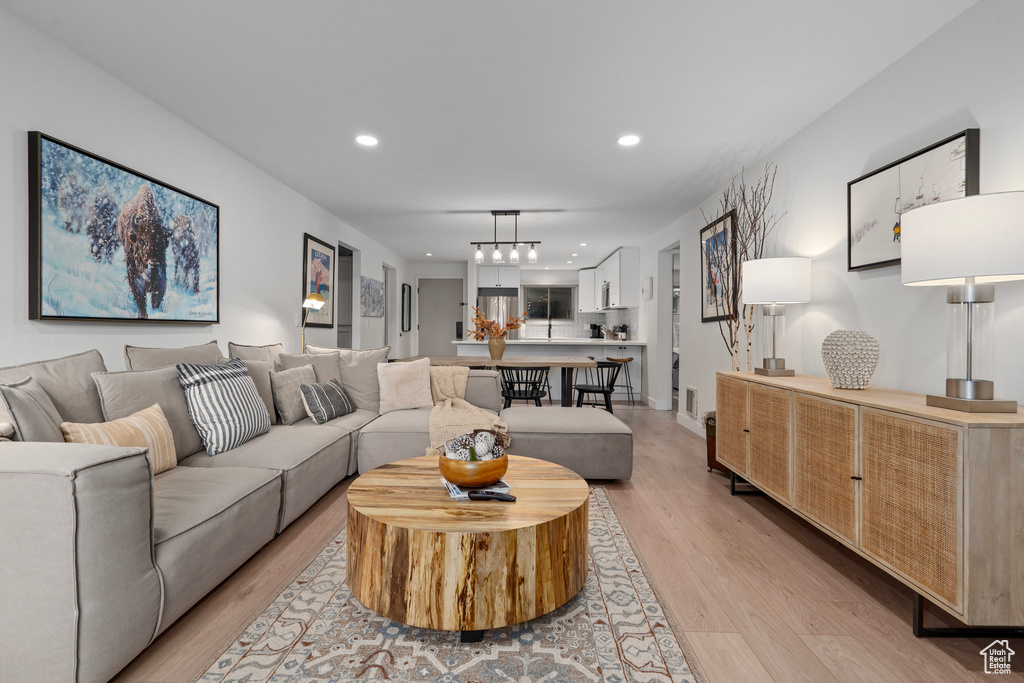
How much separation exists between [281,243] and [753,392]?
13.5 feet

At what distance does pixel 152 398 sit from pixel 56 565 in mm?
1219

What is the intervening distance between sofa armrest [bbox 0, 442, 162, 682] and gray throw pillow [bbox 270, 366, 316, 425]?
1.99 m

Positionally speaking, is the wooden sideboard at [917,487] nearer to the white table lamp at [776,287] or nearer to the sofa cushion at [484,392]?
the white table lamp at [776,287]

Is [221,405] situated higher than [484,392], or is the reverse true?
[221,405]

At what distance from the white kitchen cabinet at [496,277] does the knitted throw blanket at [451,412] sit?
4.79 metres

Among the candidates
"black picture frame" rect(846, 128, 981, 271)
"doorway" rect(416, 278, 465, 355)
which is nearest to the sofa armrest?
"black picture frame" rect(846, 128, 981, 271)

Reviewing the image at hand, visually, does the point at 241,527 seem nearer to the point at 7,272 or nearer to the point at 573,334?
the point at 7,272

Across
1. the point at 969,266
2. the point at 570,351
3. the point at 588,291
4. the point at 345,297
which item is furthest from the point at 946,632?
the point at 588,291

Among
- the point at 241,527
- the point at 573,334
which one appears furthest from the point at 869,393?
the point at 573,334

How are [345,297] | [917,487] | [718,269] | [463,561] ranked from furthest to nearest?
[345,297] < [718,269] < [917,487] < [463,561]

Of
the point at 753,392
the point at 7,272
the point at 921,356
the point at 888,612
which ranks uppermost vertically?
the point at 7,272

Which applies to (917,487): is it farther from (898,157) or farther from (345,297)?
(345,297)

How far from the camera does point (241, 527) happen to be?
1980 mm

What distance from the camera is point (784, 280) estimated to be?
9.60 feet
